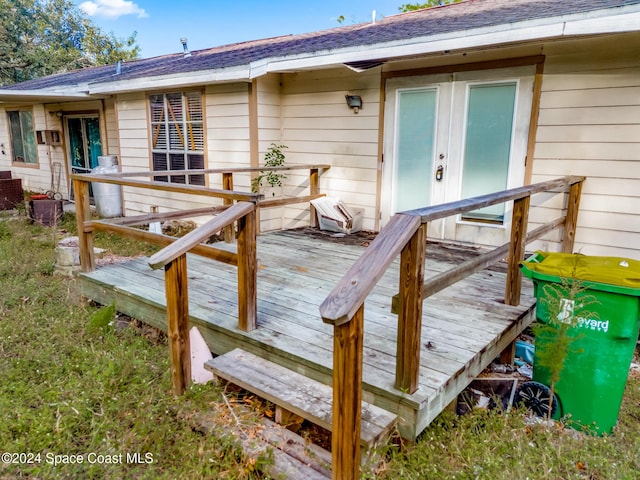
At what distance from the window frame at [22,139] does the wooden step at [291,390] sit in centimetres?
1082

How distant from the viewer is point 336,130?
5.65m

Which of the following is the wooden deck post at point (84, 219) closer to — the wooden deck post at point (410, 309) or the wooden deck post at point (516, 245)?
the wooden deck post at point (410, 309)

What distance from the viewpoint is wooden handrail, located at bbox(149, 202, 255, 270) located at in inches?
89.2

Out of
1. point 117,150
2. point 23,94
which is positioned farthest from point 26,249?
point 23,94


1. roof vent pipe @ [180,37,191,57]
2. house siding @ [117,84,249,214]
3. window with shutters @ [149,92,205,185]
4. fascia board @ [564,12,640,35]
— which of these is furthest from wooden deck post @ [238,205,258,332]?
roof vent pipe @ [180,37,191,57]

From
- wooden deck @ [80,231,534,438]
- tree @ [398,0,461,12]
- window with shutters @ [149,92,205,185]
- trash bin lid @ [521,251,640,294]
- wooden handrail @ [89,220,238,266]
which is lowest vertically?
wooden deck @ [80,231,534,438]

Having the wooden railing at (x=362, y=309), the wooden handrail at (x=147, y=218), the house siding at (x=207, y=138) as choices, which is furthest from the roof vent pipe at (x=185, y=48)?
the wooden railing at (x=362, y=309)

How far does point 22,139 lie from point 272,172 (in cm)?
Result: 891

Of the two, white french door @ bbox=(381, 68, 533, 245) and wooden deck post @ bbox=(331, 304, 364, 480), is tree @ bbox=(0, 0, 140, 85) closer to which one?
white french door @ bbox=(381, 68, 533, 245)

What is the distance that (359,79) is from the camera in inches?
210

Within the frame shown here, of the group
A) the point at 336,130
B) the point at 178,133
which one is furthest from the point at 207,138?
the point at 336,130

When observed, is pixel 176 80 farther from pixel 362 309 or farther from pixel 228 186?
pixel 362 309

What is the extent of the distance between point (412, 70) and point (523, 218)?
8.53ft

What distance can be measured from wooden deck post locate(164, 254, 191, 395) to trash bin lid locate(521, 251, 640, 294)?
1911mm
